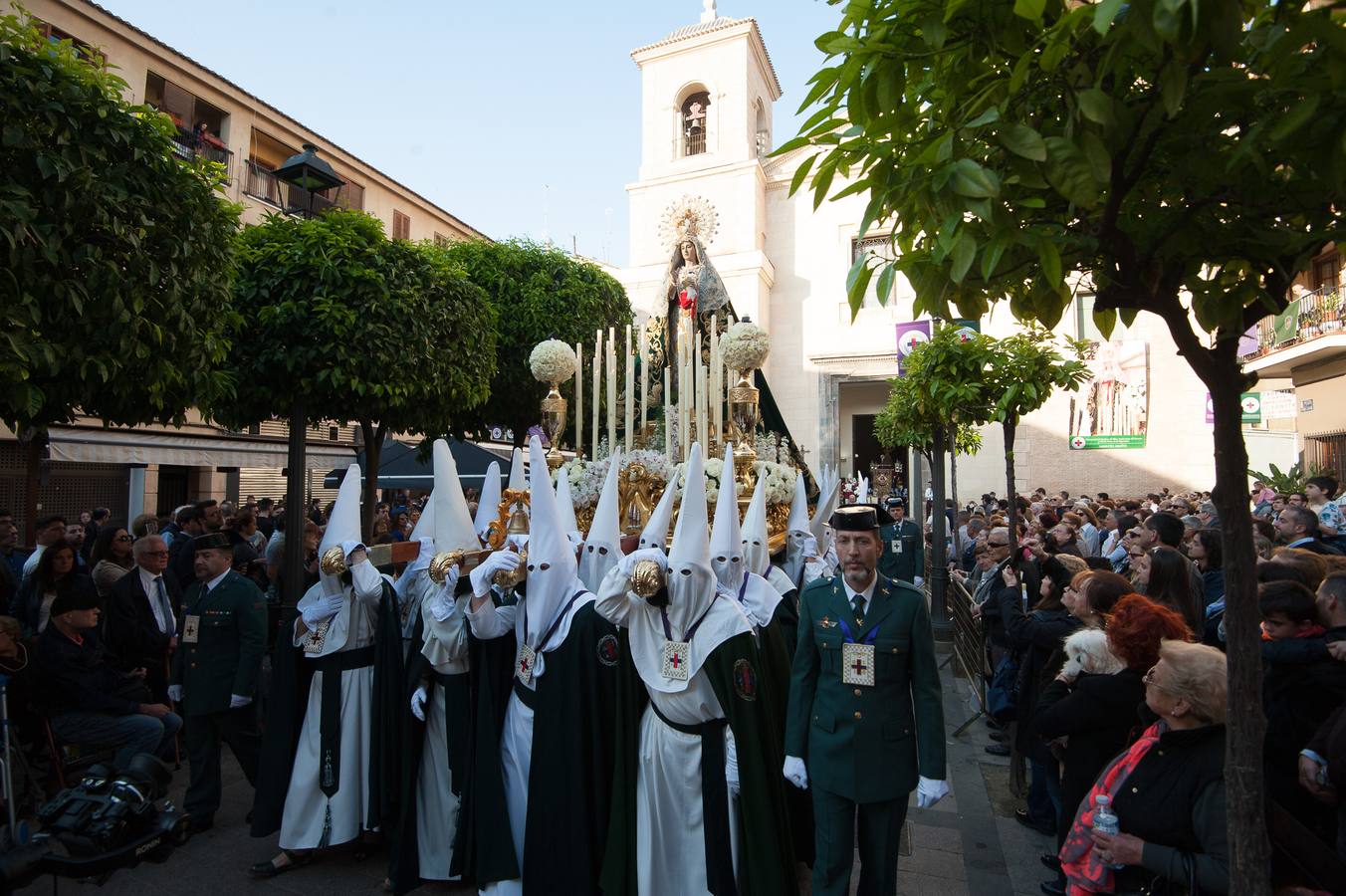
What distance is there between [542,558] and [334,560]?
4.47 ft

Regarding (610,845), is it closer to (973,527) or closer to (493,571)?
(493,571)

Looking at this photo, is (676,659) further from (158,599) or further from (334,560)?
(158,599)

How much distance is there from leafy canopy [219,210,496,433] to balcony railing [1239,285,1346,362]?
14347 mm

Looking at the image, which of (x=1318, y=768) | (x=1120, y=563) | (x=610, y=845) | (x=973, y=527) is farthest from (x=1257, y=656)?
(x=973, y=527)

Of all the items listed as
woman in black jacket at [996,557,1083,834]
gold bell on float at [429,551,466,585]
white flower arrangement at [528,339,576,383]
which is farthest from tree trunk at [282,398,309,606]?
woman in black jacket at [996,557,1083,834]

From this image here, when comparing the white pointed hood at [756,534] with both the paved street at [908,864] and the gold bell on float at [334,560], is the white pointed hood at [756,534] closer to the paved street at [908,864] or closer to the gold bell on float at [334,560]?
the paved street at [908,864]

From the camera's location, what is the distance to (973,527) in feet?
41.3

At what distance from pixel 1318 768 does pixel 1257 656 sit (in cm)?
125

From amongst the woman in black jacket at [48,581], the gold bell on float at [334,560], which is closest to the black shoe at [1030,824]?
the gold bell on float at [334,560]

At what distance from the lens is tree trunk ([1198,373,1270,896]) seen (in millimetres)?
1768

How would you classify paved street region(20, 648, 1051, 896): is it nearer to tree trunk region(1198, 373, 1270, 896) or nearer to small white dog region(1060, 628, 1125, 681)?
small white dog region(1060, 628, 1125, 681)

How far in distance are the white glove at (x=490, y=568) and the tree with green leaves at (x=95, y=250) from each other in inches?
97.0

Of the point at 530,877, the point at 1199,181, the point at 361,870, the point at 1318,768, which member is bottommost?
the point at 361,870

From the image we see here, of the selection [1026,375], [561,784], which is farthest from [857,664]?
[1026,375]
